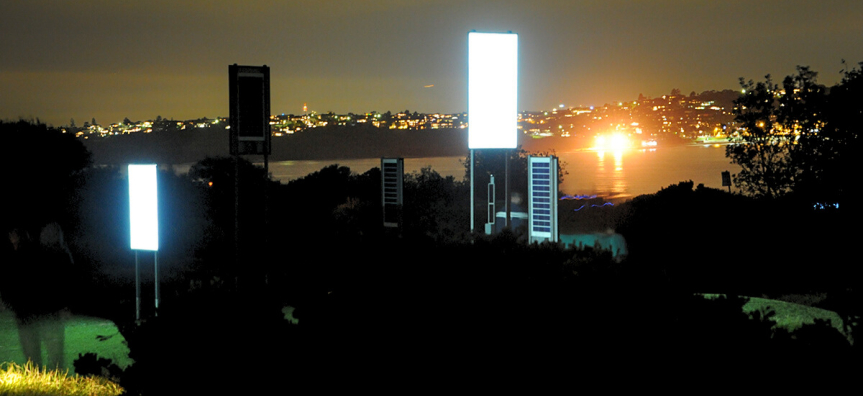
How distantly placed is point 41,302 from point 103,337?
158 centimetres

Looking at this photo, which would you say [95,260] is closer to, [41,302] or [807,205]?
[41,302]

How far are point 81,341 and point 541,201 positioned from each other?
7207mm

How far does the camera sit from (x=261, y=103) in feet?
26.3

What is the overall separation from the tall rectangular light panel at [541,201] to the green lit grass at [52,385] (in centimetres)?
765

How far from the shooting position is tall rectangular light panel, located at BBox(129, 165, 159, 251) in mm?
10398

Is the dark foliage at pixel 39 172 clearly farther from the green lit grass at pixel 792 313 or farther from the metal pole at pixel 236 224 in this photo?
the green lit grass at pixel 792 313

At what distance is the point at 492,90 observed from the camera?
520 inches

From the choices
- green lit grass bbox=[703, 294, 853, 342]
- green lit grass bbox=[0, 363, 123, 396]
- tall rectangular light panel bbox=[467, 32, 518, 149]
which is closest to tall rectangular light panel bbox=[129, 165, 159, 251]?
green lit grass bbox=[0, 363, 123, 396]

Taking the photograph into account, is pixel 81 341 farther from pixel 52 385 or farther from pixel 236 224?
pixel 236 224

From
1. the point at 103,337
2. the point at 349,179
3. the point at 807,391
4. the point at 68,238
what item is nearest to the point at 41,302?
the point at 103,337

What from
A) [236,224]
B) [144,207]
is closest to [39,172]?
[144,207]

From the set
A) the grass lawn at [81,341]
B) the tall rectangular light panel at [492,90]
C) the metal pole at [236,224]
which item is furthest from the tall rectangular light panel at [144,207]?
the tall rectangular light panel at [492,90]

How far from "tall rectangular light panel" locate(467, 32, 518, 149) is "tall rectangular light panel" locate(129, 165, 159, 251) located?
5.38 m

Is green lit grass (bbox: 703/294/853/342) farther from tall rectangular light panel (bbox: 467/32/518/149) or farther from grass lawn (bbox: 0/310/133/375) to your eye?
grass lawn (bbox: 0/310/133/375)
